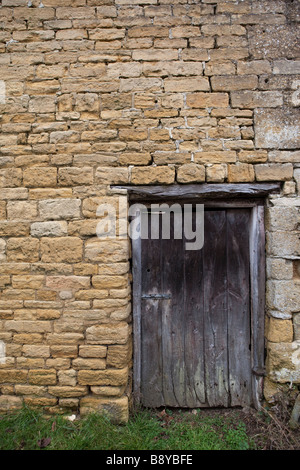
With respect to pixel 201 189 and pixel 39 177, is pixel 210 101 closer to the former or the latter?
pixel 201 189

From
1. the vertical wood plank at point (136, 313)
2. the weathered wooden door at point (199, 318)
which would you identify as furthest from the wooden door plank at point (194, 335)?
the vertical wood plank at point (136, 313)

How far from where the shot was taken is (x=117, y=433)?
2.32m

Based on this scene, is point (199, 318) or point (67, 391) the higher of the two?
point (199, 318)

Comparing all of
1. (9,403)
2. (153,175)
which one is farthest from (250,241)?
(9,403)

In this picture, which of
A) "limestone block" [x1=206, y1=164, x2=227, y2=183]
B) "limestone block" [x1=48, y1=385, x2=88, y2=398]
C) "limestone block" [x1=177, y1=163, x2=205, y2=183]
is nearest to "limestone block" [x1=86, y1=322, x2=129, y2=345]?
"limestone block" [x1=48, y1=385, x2=88, y2=398]

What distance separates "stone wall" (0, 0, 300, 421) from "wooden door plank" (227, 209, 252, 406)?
257 mm

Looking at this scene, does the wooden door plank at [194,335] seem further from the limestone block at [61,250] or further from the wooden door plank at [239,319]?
the limestone block at [61,250]

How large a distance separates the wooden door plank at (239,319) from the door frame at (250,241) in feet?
0.16

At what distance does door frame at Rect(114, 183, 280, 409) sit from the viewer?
100 inches

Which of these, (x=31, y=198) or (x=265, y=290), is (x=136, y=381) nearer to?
(x=265, y=290)

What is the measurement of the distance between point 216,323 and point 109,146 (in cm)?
197

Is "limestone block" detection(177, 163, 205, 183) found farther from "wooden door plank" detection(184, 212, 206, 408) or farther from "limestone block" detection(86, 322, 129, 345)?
"limestone block" detection(86, 322, 129, 345)

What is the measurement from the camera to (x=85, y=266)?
2.50m

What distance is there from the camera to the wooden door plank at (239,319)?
2750 mm
